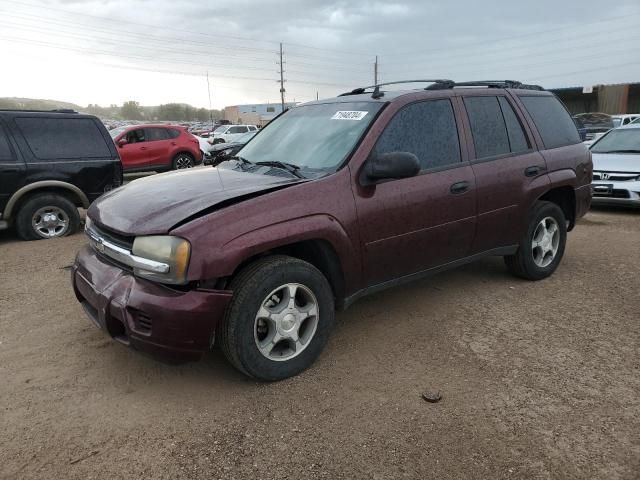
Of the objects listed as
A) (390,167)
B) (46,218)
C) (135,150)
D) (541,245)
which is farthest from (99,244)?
(135,150)

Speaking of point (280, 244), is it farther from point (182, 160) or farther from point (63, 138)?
point (182, 160)

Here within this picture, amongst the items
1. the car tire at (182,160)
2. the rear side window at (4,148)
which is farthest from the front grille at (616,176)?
the car tire at (182,160)

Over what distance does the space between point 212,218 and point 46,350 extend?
6.06 feet

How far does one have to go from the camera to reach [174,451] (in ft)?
8.33

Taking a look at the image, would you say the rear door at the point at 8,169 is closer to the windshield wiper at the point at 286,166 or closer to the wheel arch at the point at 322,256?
the windshield wiper at the point at 286,166

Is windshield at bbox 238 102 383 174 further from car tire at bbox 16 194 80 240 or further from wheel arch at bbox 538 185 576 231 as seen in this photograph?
car tire at bbox 16 194 80 240

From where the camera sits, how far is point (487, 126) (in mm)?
4238

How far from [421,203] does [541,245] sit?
1.89 m

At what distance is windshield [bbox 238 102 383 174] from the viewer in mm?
3529

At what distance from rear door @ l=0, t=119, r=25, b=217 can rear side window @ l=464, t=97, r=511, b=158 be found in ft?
19.4

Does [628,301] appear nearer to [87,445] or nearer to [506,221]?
[506,221]

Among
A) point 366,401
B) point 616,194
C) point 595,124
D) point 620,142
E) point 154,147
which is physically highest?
point 595,124

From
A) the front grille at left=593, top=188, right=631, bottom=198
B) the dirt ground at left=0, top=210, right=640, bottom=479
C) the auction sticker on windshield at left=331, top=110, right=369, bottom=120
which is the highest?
the auction sticker on windshield at left=331, top=110, right=369, bottom=120

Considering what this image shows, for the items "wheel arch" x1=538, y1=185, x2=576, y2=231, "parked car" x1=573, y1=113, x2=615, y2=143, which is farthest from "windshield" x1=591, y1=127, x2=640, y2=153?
"parked car" x1=573, y1=113, x2=615, y2=143
